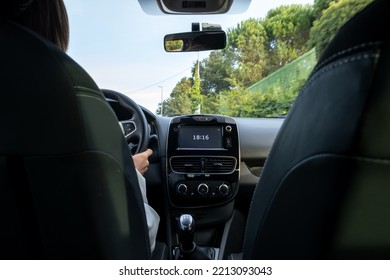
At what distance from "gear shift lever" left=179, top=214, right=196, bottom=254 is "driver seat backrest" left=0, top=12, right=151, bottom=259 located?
1.49m

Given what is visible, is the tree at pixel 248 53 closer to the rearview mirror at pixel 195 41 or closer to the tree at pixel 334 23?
the tree at pixel 334 23

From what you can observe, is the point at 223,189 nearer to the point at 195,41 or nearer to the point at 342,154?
the point at 195,41

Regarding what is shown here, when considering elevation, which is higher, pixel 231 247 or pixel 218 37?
pixel 218 37

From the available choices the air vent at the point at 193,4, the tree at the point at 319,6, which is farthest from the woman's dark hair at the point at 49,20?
the tree at the point at 319,6

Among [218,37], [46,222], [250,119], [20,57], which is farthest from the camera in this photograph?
[250,119]

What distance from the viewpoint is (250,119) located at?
3748 mm

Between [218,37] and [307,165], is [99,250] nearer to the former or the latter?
[307,165]

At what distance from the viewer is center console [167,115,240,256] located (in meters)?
3.32

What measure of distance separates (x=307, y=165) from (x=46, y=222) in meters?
0.84

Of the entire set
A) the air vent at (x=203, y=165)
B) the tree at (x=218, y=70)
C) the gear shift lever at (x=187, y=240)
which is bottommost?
the tree at (x=218, y=70)

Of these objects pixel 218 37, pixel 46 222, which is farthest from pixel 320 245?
pixel 218 37

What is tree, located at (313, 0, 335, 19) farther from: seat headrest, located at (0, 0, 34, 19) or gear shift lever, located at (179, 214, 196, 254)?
seat headrest, located at (0, 0, 34, 19)

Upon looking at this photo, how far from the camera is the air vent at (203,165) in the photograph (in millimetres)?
3320

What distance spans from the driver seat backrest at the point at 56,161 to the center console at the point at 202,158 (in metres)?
1.92
